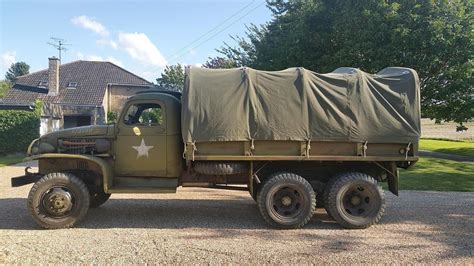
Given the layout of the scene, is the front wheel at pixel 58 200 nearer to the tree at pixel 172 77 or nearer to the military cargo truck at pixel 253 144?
the military cargo truck at pixel 253 144

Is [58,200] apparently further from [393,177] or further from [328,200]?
[393,177]

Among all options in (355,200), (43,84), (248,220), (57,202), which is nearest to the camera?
(57,202)

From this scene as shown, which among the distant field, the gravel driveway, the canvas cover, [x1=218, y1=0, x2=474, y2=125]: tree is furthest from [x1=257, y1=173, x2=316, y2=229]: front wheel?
the distant field

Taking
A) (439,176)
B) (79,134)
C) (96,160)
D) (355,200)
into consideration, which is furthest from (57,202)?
(439,176)

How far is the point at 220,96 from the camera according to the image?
24.2ft

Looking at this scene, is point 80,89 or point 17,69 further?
point 17,69

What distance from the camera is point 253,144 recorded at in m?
7.31

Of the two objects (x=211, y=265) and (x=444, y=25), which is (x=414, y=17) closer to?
(x=444, y=25)

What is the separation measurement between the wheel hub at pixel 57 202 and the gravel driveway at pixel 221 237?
1.17 feet

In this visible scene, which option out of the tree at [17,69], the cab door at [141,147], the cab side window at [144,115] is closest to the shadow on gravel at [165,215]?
the cab door at [141,147]

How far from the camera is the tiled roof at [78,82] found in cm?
3762

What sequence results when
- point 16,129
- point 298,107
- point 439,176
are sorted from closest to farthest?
point 298,107
point 439,176
point 16,129

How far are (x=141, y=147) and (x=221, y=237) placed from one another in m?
2.23

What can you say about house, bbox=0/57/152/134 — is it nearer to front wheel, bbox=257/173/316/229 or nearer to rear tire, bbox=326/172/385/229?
front wheel, bbox=257/173/316/229
